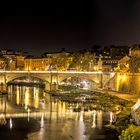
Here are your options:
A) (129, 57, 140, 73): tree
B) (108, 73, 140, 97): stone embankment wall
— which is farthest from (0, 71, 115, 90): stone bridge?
(129, 57, 140, 73): tree

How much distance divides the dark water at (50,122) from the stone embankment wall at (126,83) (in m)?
7.22

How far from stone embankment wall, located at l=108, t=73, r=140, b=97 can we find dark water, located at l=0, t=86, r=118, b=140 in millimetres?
7224

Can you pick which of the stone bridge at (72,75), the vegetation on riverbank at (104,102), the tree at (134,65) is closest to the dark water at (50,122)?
the vegetation on riverbank at (104,102)

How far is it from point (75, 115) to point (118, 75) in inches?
639

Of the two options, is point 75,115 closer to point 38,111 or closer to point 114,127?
point 38,111

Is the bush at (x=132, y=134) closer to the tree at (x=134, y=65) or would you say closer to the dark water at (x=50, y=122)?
the dark water at (x=50, y=122)

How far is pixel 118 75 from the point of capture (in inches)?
1864

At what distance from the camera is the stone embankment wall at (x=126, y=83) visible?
42375 mm

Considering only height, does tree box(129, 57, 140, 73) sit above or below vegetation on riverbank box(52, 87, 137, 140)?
above

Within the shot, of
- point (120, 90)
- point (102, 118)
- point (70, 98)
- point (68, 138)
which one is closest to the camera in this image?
point (68, 138)

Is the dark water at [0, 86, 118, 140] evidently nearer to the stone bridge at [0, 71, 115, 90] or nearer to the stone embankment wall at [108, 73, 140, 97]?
the stone embankment wall at [108, 73, 140, 97]

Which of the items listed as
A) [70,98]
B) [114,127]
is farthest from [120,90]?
[114,127]

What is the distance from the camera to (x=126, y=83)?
147 ft

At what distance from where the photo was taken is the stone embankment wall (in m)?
42.4
